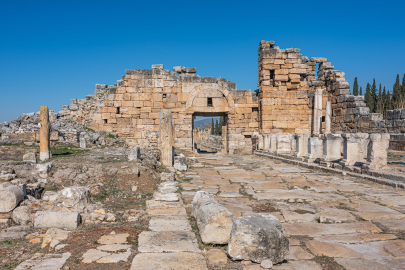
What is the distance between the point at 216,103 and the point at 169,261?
45.4ft

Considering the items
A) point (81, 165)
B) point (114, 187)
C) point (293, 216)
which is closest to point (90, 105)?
point (81, 165)

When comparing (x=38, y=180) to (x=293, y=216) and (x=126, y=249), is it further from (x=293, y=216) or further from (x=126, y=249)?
(x=293, y=216)

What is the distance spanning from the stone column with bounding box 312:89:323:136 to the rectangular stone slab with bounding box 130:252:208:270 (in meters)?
14.1

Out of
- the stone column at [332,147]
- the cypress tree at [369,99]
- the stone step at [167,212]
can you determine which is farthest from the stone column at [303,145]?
the cypress tree at [369,99]

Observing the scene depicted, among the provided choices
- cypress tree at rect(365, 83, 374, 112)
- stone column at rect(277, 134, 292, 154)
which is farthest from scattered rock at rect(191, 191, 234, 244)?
cypress tree at rect(365, 83, 374, 112)

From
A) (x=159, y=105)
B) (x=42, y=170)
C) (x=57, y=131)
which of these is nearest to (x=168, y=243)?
(x=42, y=170)

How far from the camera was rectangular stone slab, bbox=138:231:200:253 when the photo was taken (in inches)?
133

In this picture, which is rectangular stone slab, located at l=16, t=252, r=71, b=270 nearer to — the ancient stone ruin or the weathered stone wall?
the ancient stone ruin

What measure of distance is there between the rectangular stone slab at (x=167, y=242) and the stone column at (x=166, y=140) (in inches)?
226

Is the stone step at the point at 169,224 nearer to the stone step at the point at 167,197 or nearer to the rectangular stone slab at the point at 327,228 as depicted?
the stone step at the point at 167,197

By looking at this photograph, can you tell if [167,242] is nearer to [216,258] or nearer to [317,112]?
[216,258]

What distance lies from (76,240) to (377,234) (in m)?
3.72

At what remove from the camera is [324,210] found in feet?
16.0

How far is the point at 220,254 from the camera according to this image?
324cm
